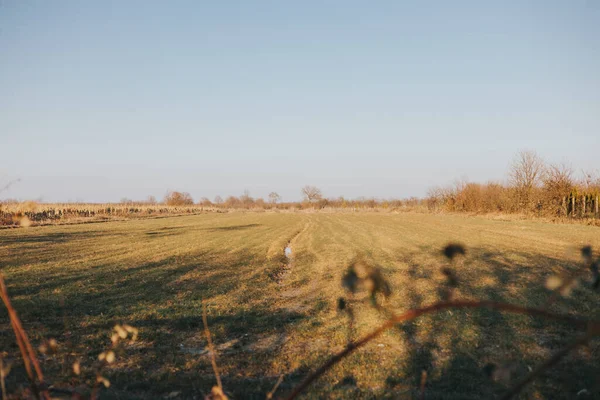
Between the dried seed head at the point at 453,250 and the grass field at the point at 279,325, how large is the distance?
1.07 feet

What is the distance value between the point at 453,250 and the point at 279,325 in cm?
671

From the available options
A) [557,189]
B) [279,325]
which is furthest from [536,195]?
[279,325]

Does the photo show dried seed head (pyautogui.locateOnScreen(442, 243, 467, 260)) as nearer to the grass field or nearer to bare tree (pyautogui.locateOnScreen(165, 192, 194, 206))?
the grass field

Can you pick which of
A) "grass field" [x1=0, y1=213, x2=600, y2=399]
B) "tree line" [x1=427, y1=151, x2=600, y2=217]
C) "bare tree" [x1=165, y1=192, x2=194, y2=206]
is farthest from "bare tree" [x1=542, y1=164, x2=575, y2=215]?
"bare tree" [x1=165, y1=192, x2=194, y2=206]

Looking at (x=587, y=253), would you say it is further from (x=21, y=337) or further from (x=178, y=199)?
(x=178, y=199)

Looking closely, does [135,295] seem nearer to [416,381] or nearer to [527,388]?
[416,381]

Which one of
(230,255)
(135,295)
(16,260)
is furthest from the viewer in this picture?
(230,255)

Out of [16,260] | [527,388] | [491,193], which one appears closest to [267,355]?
[527,388]

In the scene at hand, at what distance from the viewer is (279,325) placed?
24.3 ft

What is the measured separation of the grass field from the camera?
4.85 m

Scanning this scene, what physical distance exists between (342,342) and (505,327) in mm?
2845

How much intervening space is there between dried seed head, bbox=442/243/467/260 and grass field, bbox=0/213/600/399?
1.07 ft

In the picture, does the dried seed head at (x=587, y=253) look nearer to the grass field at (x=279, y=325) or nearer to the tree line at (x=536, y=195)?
the grass field at (x=279, y=325)

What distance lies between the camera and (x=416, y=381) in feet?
16.1
